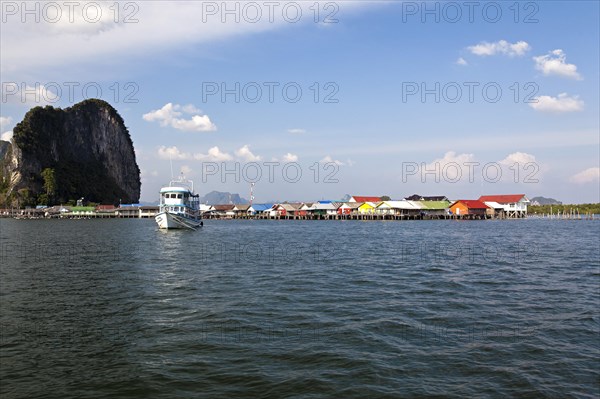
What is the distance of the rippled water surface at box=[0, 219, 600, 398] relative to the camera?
940cm

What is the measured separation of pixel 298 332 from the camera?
13.1 metres

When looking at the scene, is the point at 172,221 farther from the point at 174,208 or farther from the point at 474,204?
the point at 474,204

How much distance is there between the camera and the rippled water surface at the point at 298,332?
940cm

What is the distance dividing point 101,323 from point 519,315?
14.6 m

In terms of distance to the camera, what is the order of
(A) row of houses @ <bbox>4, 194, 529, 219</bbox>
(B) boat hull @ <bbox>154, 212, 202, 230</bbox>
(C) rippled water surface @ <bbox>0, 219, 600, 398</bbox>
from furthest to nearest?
(A) row of houses @ <bbox>4, 194, 529, 219</bbox> → (B) boat hull @ <bbox>154, 212, 202, 230</bbox> → (C) rippled water surface @ <bbox>0, 219, 600, 398</bbox>

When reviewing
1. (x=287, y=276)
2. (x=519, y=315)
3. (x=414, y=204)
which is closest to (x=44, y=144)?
(x=414, y=204)

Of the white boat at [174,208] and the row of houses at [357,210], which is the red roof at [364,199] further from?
the white boat at [174,208]

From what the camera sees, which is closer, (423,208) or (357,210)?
(423,208)

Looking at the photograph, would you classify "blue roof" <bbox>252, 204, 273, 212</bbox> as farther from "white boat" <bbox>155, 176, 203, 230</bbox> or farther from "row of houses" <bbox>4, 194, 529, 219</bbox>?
"white boat" <bbox>155, 176, 203, 230</bbox>

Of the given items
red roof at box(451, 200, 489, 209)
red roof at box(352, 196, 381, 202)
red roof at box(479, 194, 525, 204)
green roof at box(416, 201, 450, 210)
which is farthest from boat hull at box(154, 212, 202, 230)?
red roof at box(479, 194, 525, 204)

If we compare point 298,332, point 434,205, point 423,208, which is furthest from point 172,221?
point 434,205

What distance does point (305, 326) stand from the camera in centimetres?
1377

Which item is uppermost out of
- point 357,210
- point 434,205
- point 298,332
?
point 434,205

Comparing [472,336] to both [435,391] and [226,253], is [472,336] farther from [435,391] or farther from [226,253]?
[226,253]
